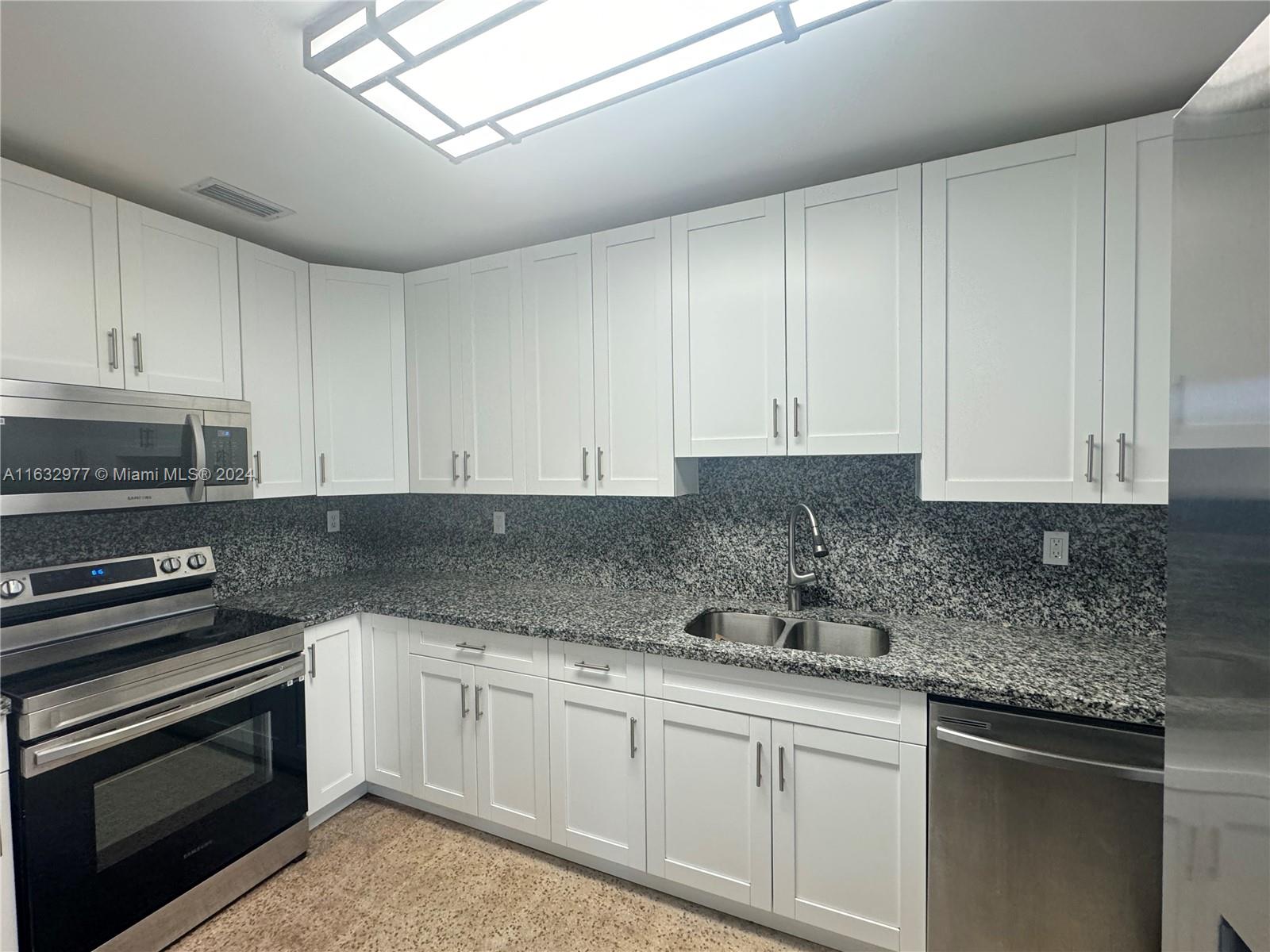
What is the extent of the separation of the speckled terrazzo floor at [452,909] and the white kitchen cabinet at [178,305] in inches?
69.9

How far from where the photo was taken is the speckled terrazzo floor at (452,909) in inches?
68.7

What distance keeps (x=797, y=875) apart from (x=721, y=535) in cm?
116

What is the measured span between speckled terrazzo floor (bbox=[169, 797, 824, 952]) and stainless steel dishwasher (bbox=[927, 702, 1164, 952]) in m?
0.54

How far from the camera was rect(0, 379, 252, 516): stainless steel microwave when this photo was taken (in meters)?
1.59

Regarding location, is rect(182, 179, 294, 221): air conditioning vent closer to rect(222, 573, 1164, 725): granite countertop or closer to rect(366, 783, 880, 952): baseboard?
rect(222, 573, 1164, 725): granite countertop

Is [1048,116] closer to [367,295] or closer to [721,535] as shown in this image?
[721,535]

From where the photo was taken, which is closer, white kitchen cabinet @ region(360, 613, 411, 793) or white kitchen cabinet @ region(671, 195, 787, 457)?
white kitchen cabinet @ region(671, 195, 787, 457)

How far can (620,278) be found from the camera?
2236 mm

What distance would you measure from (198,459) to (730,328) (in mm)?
1908

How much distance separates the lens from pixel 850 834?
1.61m

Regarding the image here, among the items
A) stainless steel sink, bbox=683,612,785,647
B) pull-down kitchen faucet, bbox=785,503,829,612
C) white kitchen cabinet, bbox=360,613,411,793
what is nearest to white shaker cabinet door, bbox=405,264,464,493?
white kitchen cabinet, bbox=360,613,411,793

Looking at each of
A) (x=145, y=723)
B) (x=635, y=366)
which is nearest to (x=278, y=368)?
(x=145, y=723)

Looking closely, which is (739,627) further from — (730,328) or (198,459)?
(198,459)

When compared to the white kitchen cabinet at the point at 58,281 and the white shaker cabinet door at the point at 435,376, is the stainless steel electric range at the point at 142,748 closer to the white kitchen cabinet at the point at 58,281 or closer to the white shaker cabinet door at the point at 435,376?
the white kitchen cabinet at the point at 58,281
